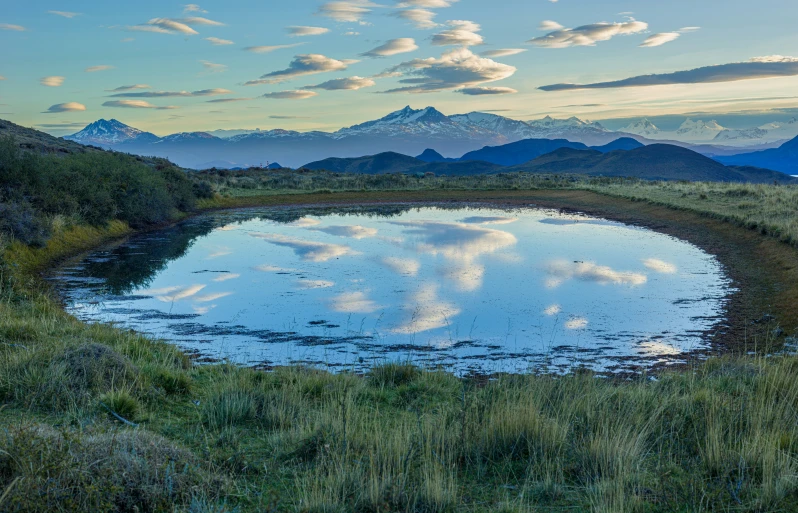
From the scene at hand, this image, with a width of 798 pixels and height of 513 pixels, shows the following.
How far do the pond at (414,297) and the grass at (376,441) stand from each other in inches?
88.7

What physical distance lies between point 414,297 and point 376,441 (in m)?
9.21

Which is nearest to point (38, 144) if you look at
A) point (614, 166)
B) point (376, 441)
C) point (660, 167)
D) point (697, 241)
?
point (697, 241)

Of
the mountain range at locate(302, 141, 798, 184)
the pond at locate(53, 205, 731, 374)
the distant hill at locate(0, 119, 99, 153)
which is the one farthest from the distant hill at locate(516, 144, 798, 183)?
the pond at locate(53, 205, 731, 374)

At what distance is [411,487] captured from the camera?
437cm

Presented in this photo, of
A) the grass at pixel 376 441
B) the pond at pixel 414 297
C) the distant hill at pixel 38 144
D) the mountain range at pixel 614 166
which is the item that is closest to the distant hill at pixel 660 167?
the mountain range at pixel 614 166

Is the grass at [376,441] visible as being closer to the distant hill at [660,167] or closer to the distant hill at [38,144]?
the distant hill at [38,144]

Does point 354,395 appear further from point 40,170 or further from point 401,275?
point 40,170

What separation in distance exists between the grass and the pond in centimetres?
225

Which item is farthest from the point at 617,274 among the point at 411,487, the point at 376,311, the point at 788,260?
the point at 411,487

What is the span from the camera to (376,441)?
494 cm

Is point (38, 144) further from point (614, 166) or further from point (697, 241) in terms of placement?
point (614, 166)

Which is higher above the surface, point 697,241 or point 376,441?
point 376,441

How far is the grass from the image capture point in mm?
4078

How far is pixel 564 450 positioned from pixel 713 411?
159 cm
